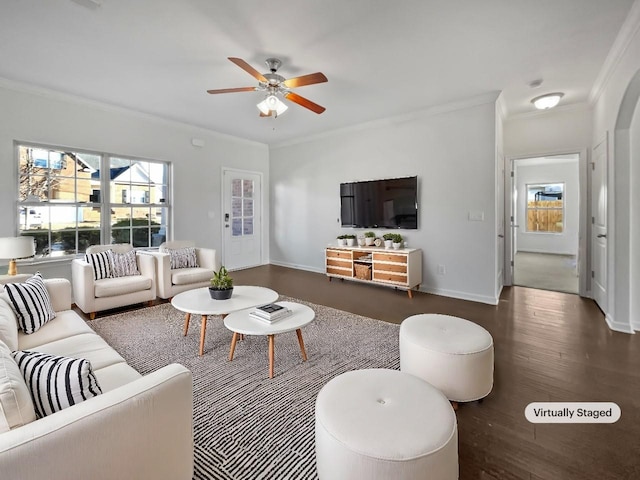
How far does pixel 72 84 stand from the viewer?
3750mm

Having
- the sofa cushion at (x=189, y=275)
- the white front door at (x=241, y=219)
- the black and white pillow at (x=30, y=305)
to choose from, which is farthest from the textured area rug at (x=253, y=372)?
the white front door at (x=241, y=219)

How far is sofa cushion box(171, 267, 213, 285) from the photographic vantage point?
13.5 ft

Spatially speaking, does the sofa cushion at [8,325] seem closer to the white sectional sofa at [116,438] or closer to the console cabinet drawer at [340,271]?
the white sectional sofa at [116,438]

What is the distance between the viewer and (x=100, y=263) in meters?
3.81

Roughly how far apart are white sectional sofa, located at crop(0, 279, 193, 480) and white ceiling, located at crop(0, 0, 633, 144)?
100 inches

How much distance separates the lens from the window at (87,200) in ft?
13.2

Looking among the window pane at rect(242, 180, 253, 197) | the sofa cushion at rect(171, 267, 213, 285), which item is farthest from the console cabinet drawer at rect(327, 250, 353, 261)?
the window pane at rect(242, 180, 253, 197)

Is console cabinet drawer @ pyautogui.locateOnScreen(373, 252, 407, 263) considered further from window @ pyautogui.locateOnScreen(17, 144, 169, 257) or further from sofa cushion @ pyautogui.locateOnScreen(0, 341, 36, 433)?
sofa cushion @ pyautogui.locateOnScreen(0, 341, 36, 433)

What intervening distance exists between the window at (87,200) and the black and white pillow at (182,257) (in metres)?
0.96

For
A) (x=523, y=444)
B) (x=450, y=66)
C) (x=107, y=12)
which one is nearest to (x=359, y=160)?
(x=450, y=66)

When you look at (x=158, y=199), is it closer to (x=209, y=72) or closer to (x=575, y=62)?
(x=209, y=72)

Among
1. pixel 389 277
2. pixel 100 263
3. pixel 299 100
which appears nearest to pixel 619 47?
pixel 299 100

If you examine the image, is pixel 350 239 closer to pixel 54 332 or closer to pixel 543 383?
pixel 543 383

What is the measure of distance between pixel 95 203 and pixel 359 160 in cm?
406
